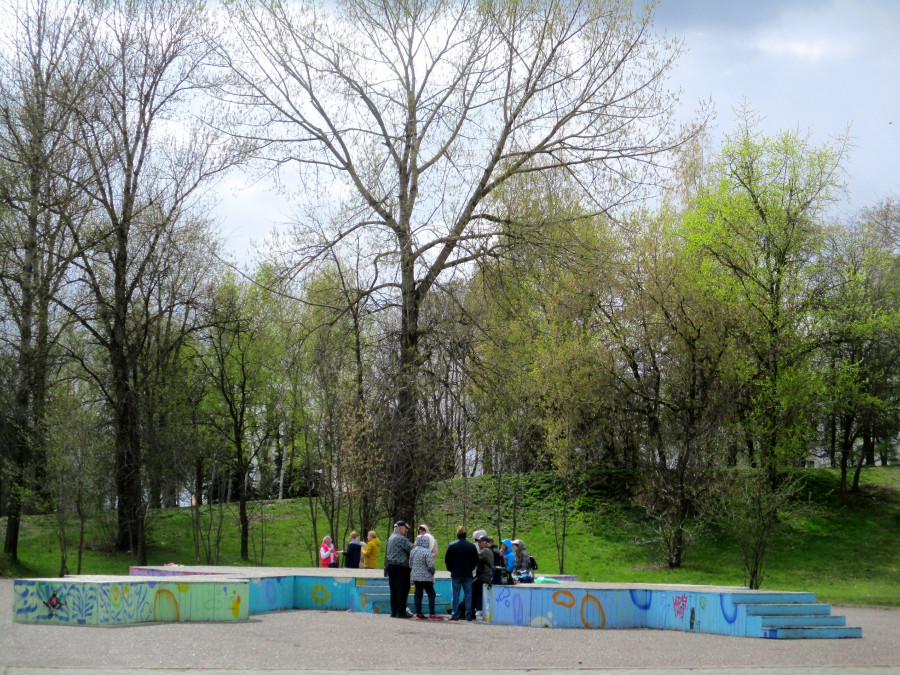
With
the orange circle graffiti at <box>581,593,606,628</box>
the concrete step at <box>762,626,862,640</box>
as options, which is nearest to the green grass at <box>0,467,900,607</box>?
the concrete step at <box>762,626,862,640</box>

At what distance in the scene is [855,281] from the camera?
32969mm

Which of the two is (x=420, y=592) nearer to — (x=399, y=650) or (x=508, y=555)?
(x=508, y=555)

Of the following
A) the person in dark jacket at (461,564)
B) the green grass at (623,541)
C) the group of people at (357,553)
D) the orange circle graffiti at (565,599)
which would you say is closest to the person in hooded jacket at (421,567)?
the person in dark jacket at (461,564)

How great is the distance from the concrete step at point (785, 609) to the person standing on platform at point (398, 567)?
18.4 feet

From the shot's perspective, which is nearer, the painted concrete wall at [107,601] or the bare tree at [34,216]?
the painted concrete wall at [107,601]

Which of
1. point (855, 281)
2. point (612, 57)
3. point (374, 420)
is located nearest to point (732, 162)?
point (855, 281)

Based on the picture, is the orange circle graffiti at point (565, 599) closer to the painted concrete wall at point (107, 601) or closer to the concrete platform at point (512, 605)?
the concrete platform at point (512, 605)

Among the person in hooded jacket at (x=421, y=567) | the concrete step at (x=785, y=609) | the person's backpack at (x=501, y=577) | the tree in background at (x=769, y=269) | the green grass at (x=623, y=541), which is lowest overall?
the green grass at (x=623, y=541)

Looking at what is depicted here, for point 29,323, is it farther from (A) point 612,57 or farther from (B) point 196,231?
(A) point 612,57

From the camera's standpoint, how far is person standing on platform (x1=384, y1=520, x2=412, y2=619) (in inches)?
611

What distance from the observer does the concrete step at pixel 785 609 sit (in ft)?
48.1

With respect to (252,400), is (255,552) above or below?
below

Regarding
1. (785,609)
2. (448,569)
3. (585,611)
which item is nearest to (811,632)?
(785,609)

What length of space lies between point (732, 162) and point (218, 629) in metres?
26.2
